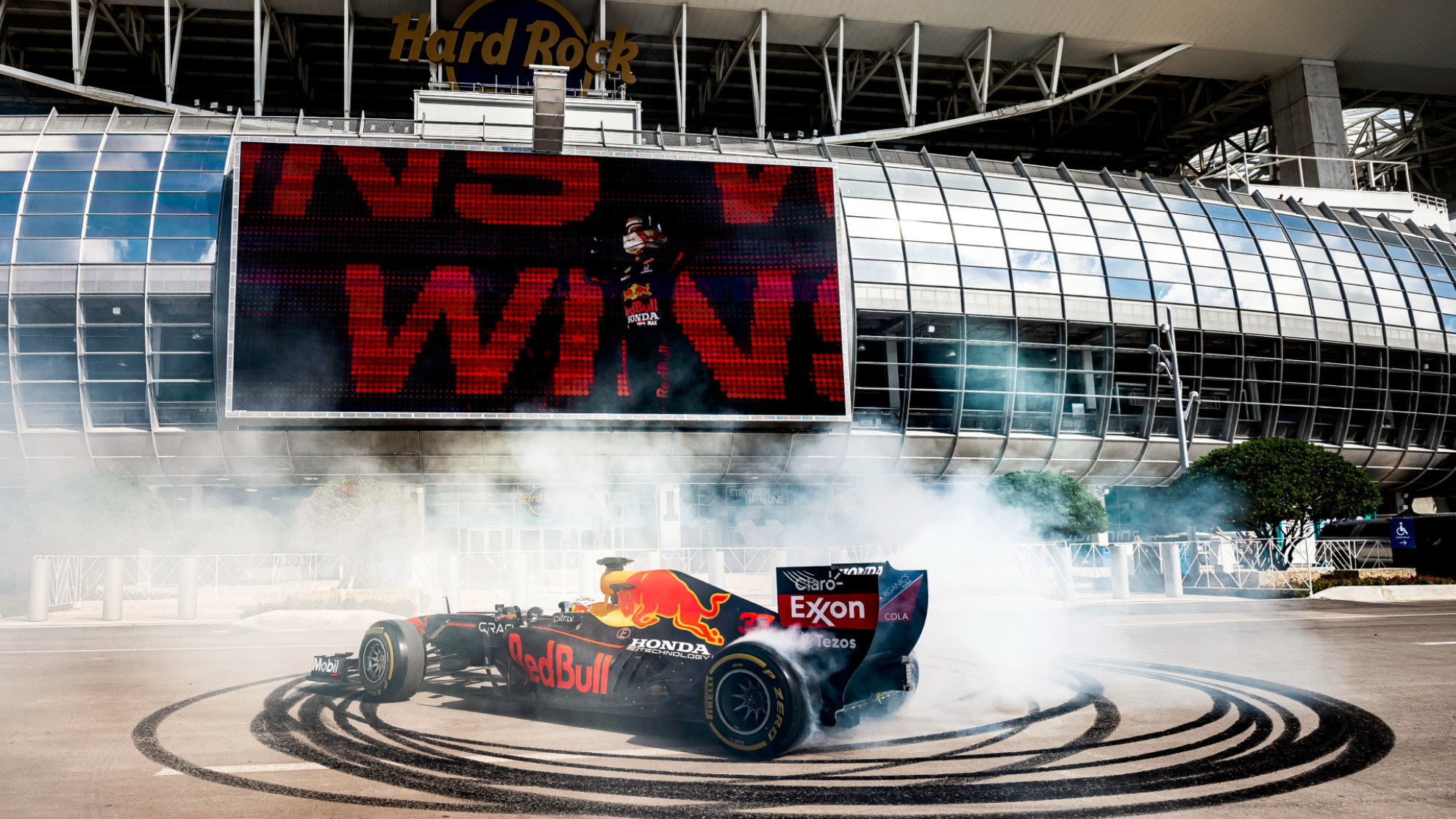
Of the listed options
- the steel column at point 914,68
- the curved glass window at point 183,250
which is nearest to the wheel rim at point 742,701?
the curved glass window at point 183,250

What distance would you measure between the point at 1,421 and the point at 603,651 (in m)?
33.1

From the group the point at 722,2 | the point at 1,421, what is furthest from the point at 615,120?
the point at 1,421

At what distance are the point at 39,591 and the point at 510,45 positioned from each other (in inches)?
1009

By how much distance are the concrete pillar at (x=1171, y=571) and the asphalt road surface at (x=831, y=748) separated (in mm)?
11994

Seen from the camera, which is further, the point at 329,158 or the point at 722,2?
the point at 722,2

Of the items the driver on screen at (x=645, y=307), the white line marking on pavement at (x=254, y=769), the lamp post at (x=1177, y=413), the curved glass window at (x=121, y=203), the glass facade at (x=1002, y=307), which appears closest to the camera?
the white line marking on pavement at (x=254, y=769)

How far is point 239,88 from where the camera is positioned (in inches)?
1954

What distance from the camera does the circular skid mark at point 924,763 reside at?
5387 millimetres

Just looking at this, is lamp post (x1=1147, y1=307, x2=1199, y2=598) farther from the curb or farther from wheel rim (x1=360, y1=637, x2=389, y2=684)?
wheel rim (x1=360, y1=637, x2=389, y2=684)

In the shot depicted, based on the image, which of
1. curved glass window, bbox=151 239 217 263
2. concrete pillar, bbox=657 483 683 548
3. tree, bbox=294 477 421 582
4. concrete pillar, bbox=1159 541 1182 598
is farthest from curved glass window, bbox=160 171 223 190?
concrete pillar, bbox=1159 541 1182 598

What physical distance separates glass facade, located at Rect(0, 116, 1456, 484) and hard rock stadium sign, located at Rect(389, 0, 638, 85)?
27.0 feet

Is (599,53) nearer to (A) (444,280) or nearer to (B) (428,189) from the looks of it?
(B) (428,189)

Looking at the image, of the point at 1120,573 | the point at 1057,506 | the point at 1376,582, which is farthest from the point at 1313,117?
the point at 1120,573

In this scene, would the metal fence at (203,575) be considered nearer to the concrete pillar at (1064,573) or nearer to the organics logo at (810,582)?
the concrete pillar at (1064,573)
